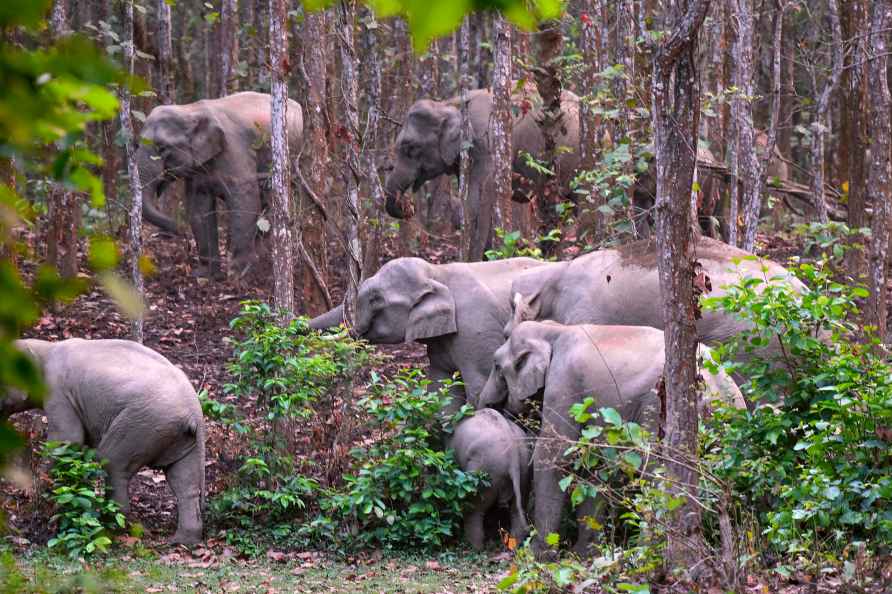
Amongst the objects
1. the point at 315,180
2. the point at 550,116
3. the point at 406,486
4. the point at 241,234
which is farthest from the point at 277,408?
the point at 241,234

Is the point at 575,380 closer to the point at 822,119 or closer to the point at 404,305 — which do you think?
the point at 404,305

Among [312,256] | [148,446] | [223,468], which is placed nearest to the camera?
[148,446]

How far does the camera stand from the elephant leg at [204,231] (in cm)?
1566

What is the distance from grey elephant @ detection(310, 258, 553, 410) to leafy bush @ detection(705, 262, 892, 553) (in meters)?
3.63

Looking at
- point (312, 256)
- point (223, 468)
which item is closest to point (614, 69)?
point (312, 256)

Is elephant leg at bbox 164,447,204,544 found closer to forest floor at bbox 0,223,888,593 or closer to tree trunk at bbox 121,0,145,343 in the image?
forest floor at bbox 0,223,888,593

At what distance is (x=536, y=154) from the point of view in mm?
15930

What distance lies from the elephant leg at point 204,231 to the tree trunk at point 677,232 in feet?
33.7

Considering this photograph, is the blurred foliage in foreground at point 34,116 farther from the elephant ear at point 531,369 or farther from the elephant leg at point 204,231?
the elephant leg at point 204,231

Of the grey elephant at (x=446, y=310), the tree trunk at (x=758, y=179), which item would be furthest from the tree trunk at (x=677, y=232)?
the tree trunk at (x=758, y=179)

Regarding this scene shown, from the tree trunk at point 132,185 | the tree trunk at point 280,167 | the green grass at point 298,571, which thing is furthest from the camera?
the tree trunk at point 132,185

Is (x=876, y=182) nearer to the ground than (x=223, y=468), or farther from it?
farther from it

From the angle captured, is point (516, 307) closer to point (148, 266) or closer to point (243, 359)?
point (243, 359)

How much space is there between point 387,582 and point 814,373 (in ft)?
9.58
